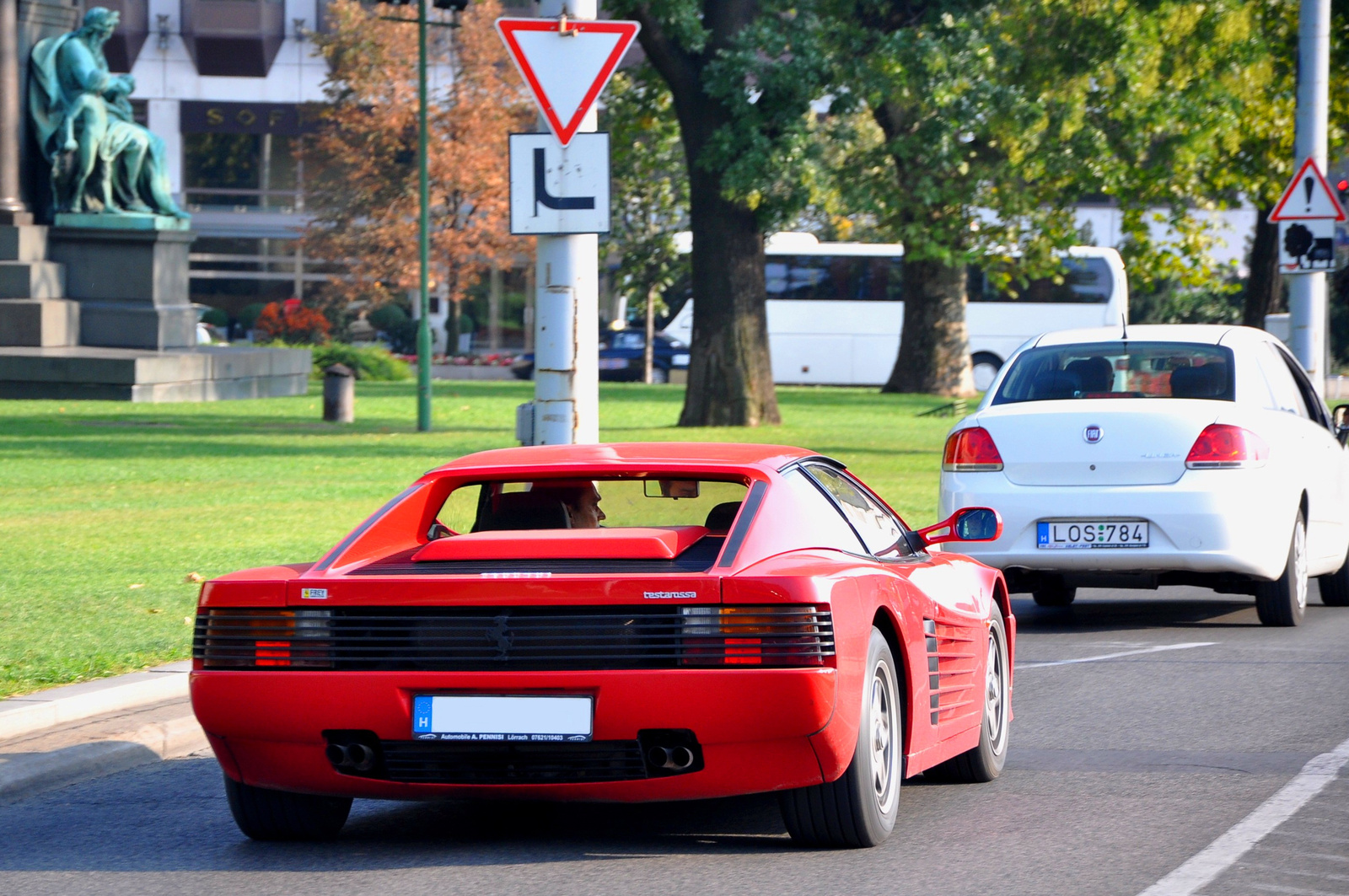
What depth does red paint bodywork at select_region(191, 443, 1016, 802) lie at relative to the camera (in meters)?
5.16

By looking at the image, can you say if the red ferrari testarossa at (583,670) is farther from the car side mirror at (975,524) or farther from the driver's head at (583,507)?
the car side mirror at (975,524)

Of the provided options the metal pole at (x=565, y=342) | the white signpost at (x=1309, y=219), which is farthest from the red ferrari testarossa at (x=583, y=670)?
the white signpost at (x=1309, y=219)

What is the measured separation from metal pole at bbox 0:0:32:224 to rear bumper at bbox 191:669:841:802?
2615 cm

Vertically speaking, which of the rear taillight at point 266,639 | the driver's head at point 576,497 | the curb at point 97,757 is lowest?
the curb at point 97,757

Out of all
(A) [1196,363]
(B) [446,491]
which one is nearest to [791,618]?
(B) [446,491]

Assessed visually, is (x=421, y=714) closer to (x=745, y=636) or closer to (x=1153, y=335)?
(x=745, y=636)

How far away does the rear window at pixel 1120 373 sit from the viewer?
428 inches

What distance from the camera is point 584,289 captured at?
1046 cm

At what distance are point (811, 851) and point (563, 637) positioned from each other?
40.4 inches

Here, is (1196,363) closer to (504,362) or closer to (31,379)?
(31,379)

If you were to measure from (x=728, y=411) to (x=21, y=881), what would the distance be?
21.6 meters

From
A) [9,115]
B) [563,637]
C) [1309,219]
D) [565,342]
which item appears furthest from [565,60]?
[9,115]

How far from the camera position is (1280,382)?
37.6 feet

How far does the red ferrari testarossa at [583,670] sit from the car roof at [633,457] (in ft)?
0.08
